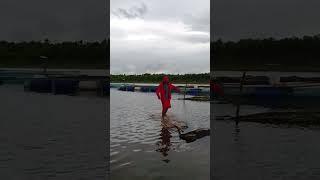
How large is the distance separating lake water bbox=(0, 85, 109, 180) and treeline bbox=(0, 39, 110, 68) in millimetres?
745

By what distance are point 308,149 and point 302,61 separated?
7.79ft

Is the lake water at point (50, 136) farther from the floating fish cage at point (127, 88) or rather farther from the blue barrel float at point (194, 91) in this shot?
the floating fish cage at point (127, 88)

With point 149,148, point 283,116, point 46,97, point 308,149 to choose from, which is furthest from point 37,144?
point 283,116

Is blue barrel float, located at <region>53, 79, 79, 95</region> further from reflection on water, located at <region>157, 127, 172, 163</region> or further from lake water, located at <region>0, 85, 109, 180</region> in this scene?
reflection on water, located at <region>157, 127, 172, 163</region>

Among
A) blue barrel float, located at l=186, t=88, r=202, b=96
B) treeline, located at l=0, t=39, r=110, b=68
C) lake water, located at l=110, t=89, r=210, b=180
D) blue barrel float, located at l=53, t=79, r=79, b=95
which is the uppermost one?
treeline, located at l=0, t=39, r=110, b=68

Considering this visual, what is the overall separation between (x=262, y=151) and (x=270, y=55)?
320 centimetres

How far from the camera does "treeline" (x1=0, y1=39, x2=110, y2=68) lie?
7379mm

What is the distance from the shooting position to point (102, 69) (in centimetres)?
752

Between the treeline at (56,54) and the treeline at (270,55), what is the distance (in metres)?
2.80

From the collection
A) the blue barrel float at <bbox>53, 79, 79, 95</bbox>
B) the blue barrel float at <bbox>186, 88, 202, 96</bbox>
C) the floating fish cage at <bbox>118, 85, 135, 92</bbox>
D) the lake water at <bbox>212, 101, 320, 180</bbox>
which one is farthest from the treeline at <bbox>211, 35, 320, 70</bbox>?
the floating fish cage at <bbox>118, 85, 135, 92</bbox>

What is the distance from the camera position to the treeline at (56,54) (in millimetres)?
7379

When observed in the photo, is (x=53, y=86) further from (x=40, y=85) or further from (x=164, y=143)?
(x=164, y=143)

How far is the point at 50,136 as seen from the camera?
852 cm

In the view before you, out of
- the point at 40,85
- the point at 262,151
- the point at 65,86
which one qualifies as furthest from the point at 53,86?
the point at 262,151
